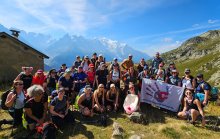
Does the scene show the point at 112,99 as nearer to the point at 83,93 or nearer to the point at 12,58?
the point at 83,93

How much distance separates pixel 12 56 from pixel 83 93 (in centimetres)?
1925

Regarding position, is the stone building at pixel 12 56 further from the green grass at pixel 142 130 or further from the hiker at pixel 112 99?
the hiker at pixel 112 99

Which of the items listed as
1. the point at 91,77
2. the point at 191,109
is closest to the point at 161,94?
the point at 191,109

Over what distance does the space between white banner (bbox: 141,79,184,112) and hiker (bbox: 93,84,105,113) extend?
3424 mm

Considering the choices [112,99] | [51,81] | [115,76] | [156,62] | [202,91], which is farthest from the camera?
[156,62]

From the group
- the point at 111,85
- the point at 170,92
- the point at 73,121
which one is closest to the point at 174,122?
the point at 170,92

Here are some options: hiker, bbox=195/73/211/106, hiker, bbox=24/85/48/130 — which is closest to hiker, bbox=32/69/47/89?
hiker, bbox=24/85/48/130

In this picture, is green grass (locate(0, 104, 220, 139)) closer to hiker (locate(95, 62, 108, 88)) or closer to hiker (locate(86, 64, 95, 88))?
hiker (locate(95, 62, 108, 88))

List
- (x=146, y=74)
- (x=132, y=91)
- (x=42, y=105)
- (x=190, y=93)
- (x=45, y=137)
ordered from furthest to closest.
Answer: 1. (x=146, y=74)
2. (x=132, y=91)
3. (x=190, y=93)
4. (x=42, y=105)
5. (x=45, y=137)

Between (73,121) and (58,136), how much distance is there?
1.47m

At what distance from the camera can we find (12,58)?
30.6 m

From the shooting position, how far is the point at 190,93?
1450 centimetres

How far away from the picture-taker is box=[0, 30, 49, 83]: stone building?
97.2 feet

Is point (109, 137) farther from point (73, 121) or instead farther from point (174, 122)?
point (174, 122)
